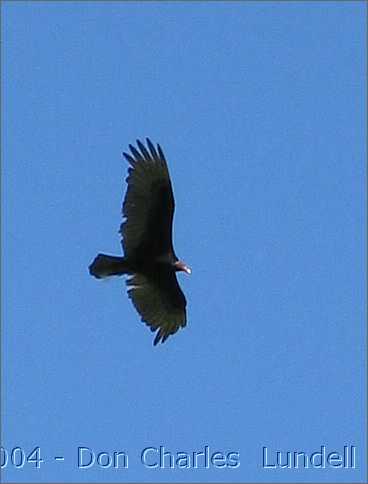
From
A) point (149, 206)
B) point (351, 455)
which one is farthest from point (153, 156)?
point (351, 455)

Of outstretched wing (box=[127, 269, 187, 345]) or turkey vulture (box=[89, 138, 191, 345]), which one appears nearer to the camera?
turkey vulture (box=[89, 138, 191, 345])

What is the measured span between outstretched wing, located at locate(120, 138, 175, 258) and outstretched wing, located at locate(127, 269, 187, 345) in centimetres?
52

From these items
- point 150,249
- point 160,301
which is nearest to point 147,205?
point 150,249

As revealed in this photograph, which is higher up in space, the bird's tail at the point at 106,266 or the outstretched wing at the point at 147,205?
the outstretched wing at the point at 147,205

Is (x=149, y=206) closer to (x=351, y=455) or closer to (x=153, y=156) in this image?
(x=153, y=156)

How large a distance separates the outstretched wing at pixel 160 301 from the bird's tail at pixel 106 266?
0.55m

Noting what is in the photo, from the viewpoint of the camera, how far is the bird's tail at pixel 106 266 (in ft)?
119

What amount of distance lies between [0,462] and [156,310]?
5137 mm

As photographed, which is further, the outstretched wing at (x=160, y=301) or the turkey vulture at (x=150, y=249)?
the outstretched wing at (x=160, y=301)

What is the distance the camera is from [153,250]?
3694 centimetres

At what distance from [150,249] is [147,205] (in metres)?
0.65

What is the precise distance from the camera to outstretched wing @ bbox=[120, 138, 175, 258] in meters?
36.4

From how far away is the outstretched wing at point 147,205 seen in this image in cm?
3641

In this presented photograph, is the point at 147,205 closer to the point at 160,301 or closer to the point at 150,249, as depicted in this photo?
the point at 150,249
